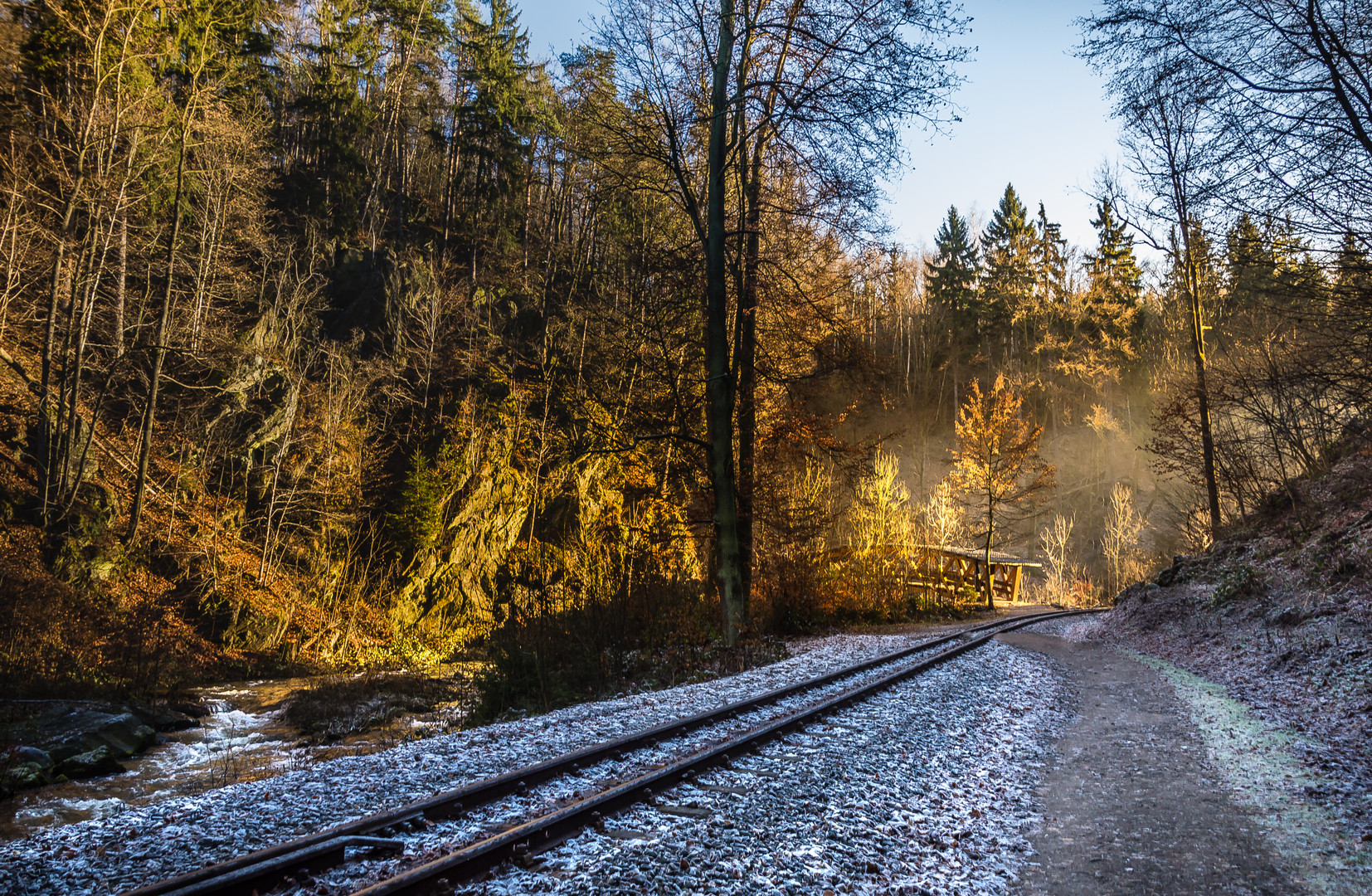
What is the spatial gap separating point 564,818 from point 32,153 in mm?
24018

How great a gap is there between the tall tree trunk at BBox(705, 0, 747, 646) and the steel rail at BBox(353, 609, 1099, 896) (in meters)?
6.59

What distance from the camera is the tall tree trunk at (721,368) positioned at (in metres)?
13.4

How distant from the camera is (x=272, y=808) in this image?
423cm

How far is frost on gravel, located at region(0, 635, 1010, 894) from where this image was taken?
3.40m

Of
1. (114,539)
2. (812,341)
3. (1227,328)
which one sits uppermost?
(1227,328)

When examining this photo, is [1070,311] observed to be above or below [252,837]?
above

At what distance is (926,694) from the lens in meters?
8.33

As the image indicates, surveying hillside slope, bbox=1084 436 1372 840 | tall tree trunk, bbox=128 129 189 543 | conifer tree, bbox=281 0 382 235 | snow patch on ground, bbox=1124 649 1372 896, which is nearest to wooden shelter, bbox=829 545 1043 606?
hillside slope, bbox=1084 436 1372 840

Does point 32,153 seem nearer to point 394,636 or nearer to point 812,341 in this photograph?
point 394,636

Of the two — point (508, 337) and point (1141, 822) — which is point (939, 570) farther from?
point (1141, 822)

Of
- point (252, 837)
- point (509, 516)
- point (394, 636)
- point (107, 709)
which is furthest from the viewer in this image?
point (509, 516)

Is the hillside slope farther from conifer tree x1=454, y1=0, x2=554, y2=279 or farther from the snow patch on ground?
conifer tree x1=454, y1=0, x2=554, y2=279

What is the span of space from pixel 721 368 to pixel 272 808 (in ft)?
34.9

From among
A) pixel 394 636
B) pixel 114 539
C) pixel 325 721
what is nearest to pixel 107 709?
pixel 325 721
